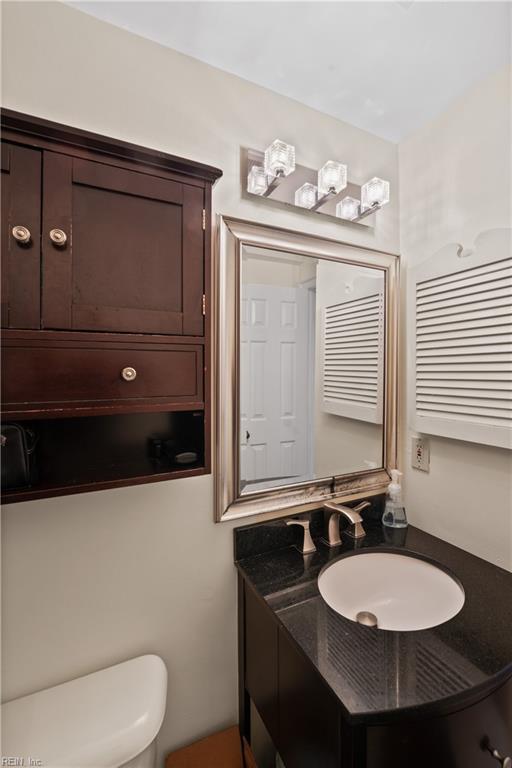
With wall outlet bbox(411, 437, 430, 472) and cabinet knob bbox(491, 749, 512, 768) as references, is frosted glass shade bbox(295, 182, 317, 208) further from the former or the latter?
cabinet knob bbox(491, 749, 512, 768)

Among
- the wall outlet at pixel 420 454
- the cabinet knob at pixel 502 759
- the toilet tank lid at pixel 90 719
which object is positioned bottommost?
the cabinet knob at pixel 502 759

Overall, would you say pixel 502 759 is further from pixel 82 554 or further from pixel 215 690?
pixel 82 554

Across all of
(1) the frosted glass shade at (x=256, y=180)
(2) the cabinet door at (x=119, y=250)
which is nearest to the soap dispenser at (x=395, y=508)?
(2) the cabinet door at (x=119, y=250)

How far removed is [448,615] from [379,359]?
0.89m

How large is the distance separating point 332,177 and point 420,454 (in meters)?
1.08

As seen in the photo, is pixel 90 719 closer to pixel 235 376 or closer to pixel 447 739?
pixel 447 739

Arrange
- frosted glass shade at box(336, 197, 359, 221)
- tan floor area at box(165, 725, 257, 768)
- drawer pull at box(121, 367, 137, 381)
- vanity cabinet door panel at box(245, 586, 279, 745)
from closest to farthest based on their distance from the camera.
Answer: drawer pull at box(121, 367, 137, 381), vanity cabinet door panel at box(245, 586, 279, 745), tan floor area at box(165, 725, 257, 768), frosted glass shade at box(336, 197, 359, 221)

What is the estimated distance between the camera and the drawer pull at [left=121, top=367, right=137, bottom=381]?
801 mm

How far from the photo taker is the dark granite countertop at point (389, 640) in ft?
2.22

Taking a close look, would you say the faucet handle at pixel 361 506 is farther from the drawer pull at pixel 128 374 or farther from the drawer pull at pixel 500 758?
the drawer pull at pixel 128 374

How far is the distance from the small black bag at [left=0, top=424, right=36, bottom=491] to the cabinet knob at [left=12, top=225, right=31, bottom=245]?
→ 0.39 metres

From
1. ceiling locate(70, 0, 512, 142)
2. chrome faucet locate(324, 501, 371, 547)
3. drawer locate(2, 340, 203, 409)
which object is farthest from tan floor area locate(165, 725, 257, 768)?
ceiling locate(70, 0, 512, 142)

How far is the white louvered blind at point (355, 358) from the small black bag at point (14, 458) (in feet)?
3.14

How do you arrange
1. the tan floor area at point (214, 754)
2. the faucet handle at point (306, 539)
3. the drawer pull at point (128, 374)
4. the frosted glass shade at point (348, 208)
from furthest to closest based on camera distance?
the frosted glass shade at point (348, 208) < the faucet handle at point (306, 539) < the tan floor area at point (214, 754) < the drawer pull at point (128, 374)
